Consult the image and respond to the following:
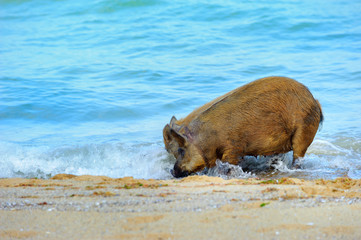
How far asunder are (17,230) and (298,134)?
4.35 metres

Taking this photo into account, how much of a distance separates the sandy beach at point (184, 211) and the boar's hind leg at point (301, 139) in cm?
123

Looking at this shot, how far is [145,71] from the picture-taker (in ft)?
50.3

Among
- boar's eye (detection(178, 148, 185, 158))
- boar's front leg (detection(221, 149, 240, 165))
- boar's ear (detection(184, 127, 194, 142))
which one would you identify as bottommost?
boar's front leg (detection(221, 149, 240, 165))

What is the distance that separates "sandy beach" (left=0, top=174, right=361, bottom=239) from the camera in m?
4.32

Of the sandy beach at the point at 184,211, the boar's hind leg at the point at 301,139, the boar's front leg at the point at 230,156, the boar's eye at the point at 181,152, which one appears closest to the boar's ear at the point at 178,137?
the boar's eye at the point at 181,152

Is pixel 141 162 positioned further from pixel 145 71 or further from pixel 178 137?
pixel 145 71

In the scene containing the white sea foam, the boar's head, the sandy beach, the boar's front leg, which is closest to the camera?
the sandy beach

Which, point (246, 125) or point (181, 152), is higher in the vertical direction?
point (246, 125)

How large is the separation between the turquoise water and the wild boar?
1.39 ft

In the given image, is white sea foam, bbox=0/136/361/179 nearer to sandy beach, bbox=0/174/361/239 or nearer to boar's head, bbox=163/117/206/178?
boar's head, bbox=163/117/206/178

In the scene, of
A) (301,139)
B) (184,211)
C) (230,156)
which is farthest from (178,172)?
(184,211)

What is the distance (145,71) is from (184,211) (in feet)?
35.3

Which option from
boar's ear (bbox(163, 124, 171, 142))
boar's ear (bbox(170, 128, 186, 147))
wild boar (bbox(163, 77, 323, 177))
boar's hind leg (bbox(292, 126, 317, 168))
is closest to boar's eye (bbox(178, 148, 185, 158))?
wild boar (bbox(163, 77, 323, 177))

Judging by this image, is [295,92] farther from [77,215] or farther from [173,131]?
[77,215]
